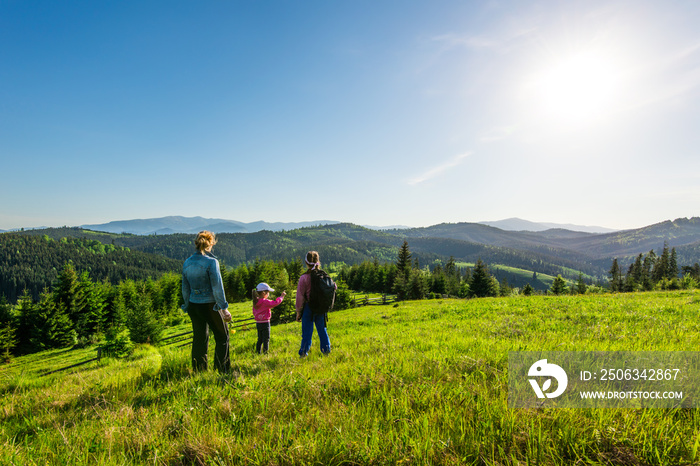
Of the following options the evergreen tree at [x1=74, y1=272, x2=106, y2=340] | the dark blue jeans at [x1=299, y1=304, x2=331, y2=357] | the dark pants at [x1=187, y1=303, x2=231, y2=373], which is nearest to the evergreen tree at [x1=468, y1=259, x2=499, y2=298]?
the dark blue jeans at [x1=299, y1=304, x2=331, y2=357]

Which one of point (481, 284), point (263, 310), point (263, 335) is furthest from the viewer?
point (481, 284)

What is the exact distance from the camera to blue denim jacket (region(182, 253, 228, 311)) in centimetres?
527

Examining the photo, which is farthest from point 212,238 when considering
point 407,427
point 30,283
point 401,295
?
point 30,283

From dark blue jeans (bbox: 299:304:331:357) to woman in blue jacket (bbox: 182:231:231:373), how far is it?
5.46 feet

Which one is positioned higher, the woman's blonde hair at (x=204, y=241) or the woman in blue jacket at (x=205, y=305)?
the woman's blonde hair at (x=204, y=241)

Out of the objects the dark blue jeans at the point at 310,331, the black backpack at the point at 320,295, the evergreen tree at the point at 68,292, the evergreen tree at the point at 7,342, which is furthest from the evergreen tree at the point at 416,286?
the evergreen tree at the point at 7,342

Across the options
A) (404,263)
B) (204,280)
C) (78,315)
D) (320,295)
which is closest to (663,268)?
(404,263)

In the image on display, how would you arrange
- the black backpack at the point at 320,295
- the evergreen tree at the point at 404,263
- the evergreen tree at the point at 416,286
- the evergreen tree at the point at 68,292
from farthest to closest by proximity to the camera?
the evergreen tree at the point at 404,263
the evergreen tree at the point at 416,286
the evergreen tree at the point at 68,292
the black backpack at the point at 320,295

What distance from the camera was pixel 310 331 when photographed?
21.1ft

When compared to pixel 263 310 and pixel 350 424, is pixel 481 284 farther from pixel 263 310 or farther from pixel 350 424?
pixel 350 424

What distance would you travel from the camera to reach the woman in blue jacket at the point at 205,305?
5.28 meters

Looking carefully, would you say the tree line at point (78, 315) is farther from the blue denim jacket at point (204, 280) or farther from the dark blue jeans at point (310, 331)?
the blue denim jacket at point (204, 280)

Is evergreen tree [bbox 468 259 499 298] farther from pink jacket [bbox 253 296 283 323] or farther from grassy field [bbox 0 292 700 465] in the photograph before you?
grassy field [bbox 0 292 700 465]

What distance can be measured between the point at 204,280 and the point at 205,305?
0.50m
